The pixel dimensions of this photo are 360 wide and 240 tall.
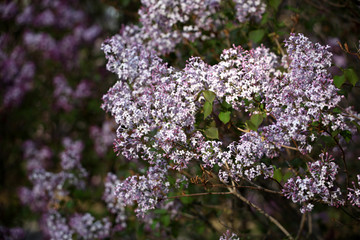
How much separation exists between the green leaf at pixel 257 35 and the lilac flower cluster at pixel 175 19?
0.33 ft

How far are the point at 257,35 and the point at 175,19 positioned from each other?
1.65 ft

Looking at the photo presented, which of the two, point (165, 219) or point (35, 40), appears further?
point (35, 40)

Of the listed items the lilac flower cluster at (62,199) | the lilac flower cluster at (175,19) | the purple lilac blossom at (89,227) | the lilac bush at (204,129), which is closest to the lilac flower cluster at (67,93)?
the lilac bush at (204,129)

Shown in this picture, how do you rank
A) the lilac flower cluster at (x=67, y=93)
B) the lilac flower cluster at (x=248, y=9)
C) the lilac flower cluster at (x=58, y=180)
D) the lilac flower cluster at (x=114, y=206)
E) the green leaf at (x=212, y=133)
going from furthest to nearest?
the lilac flower cluster at (x=67, y=93), the lilac flower cluster at (x=58, y=180), the lilac flower cluster at (x=114, y=206), the lilac flower cluster at (x=248, y=9), the green leaf at (x=212, y=133)

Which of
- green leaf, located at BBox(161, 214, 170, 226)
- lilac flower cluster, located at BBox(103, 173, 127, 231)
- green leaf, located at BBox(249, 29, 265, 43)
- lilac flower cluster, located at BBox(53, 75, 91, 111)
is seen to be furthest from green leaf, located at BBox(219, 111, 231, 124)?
lilac flower cluster, located at BBox(53, 75, 91, 111)

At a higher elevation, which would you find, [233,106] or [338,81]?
[338,81]

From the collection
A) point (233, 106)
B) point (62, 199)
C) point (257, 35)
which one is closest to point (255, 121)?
point (233, 106)

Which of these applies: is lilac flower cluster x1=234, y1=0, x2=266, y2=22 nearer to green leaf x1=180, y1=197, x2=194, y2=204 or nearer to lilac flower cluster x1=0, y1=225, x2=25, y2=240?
green leaf x1=180, y1=197, x2=194, y2=204

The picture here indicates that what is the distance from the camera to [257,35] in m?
2.34

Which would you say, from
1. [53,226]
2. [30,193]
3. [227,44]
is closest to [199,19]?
[227,44]

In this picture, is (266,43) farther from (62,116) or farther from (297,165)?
(62,116)

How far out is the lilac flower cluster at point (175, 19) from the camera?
2.32 meters

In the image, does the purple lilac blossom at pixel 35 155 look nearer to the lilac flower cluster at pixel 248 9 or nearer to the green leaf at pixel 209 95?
the lilac flower cluster at pixel 248 9

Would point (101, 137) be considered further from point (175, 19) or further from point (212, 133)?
point (212, 133)
